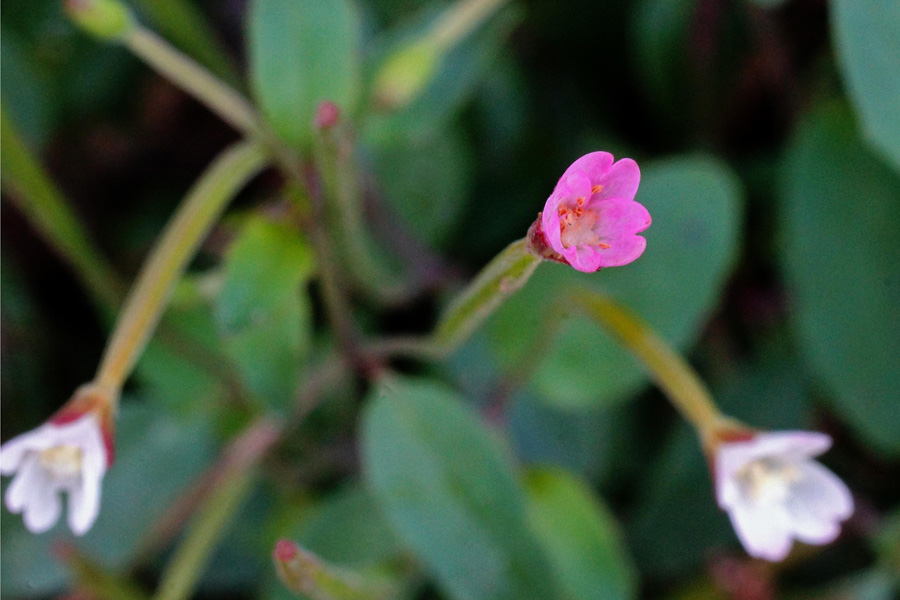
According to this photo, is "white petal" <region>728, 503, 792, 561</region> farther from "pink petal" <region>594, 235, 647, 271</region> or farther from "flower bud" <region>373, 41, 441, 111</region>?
"flower bud" <region>373, 41, 441, 111</region>

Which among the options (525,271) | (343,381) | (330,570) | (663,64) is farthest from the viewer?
(663,64)

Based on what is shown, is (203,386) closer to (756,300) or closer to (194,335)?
(194,335)

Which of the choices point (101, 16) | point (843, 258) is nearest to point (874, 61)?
point (843, 258)

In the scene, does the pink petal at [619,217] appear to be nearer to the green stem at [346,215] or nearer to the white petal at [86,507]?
the green stem at [346,215]

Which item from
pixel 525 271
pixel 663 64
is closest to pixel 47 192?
pixel 525 271

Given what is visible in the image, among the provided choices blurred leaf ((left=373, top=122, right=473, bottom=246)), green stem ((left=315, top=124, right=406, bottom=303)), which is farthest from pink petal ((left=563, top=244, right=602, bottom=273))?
blurred leaf ((left=373, top=122, right=473, bottom=246))

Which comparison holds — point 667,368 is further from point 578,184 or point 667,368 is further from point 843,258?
point 843,258

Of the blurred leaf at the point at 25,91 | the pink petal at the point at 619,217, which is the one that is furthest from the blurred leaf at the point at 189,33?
the pink petal at the point at 619,217
